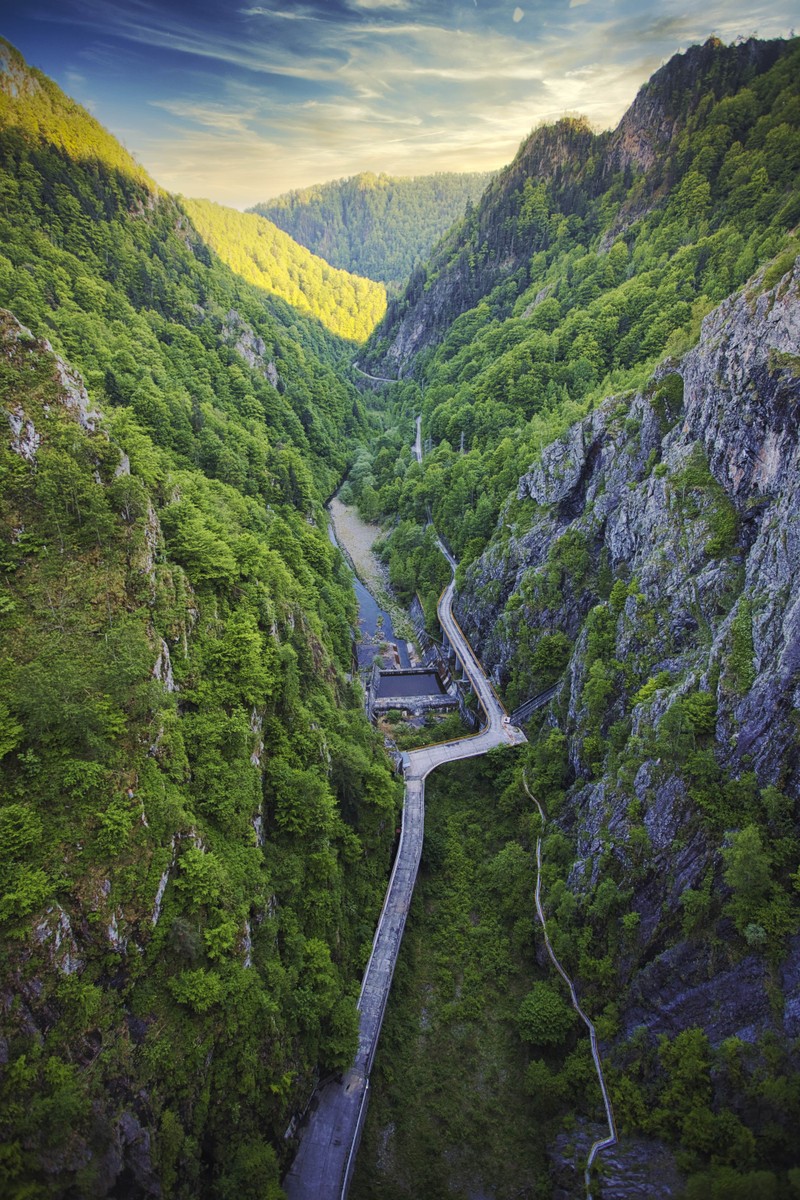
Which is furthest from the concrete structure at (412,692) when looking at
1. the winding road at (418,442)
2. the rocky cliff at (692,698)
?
the winding road at (418,442)

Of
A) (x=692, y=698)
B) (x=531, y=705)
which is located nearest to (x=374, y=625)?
(x=531, y=705)

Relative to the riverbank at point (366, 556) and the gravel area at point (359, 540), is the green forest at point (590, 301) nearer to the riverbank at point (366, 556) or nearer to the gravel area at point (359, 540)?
the riverbank at point (366, 556)

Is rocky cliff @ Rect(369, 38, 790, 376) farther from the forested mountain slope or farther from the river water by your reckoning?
the forested mountain slope

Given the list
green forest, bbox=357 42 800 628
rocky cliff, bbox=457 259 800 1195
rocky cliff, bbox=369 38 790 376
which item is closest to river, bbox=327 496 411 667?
green forest, bbox=357 42 800 628

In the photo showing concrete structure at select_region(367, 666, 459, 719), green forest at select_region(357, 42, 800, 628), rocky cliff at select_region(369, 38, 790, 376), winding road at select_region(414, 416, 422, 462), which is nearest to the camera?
concrete structure at select_region(367, 666, 459, 719)

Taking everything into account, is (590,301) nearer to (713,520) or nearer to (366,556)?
(366,556)

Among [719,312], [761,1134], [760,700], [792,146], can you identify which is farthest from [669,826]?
[792,146]

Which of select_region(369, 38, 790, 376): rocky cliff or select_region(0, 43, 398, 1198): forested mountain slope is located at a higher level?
select_region(369, 38, 790, 376): rocky cliff
